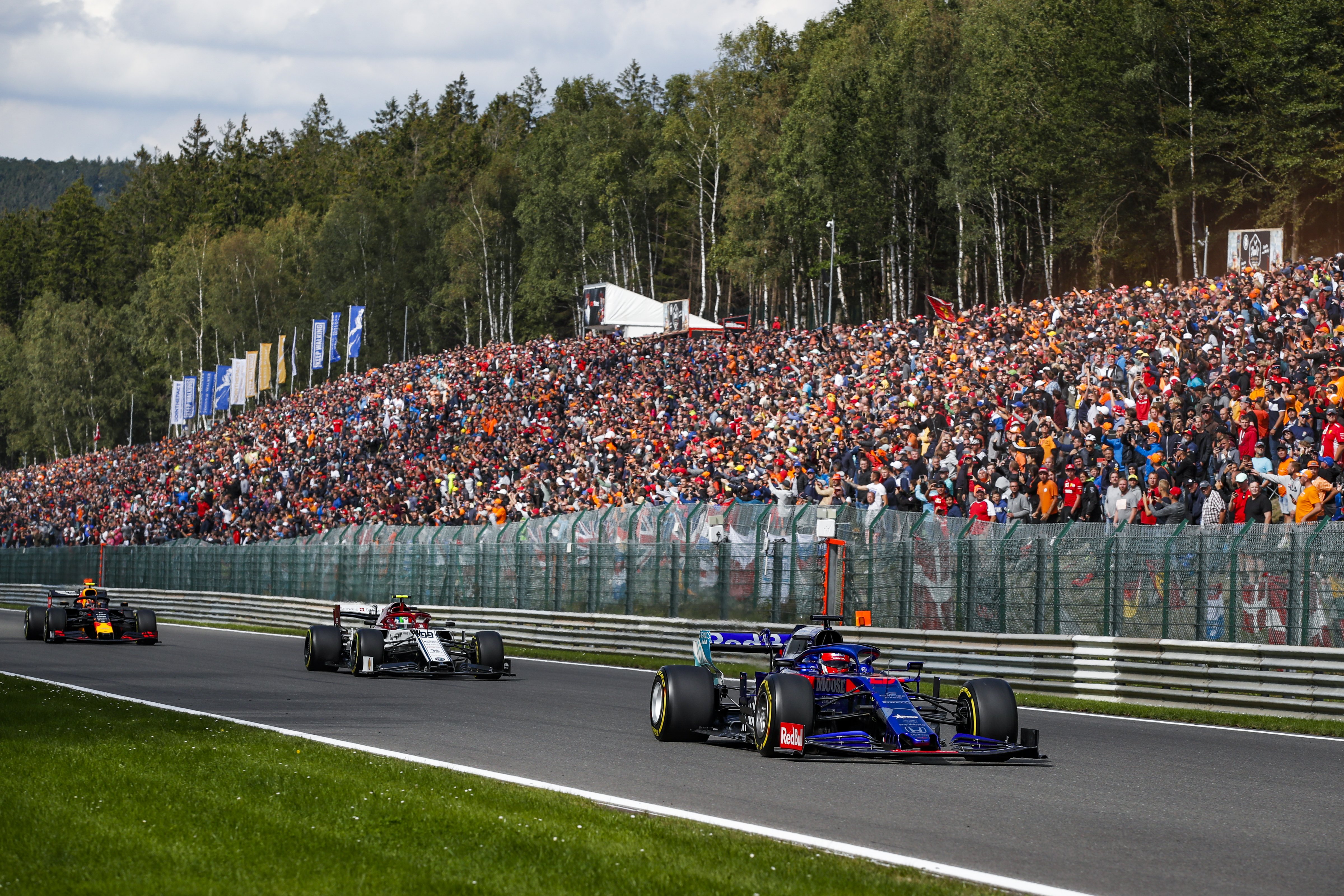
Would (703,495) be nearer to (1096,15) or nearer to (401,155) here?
(1096,15)

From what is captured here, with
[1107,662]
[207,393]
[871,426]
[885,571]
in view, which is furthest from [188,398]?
[1107,662]

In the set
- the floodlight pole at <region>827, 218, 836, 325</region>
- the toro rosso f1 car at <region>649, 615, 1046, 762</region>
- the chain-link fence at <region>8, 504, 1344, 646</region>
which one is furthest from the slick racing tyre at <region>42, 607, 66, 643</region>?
the floodlight pole at <region>827, 218, 836, 325</region>

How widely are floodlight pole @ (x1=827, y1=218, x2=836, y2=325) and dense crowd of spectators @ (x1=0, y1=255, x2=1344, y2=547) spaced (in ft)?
23.9

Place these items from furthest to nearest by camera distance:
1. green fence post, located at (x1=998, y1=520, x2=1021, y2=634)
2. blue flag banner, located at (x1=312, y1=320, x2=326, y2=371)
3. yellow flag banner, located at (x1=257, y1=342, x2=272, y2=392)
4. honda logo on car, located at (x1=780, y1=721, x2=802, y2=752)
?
1. yellow flag banner, located at (x1=257, y1=342, x2=272, y2=392)
2. blue flag banner, located at (x1=312, y1=320, x2=326, y2=371)
3. green fence post, located at (x1=998, y1=520, x2=1021, y2=634)
4. honda logo on car, located at (x1=780, y1=721, x2=802, y2=752)

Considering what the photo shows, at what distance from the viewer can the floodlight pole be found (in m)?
53.3

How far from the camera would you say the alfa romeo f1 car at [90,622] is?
2748 centimetres

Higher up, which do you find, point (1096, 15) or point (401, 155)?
point (401, 155)

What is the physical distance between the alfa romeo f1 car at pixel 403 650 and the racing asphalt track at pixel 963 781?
1.27m

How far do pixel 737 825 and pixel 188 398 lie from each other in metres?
75.2

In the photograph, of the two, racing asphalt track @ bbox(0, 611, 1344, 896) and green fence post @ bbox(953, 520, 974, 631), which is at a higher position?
green fence post @ bbox(953, 520, 974, 631)

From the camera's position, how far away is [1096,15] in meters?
48.8

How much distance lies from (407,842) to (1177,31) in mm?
44436

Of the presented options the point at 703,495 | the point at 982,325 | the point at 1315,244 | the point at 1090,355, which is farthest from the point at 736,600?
the point at 1315,244

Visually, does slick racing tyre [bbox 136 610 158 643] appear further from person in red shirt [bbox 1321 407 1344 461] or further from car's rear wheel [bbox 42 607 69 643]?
person in red shirt [bbox 1321 407 1344 461]
